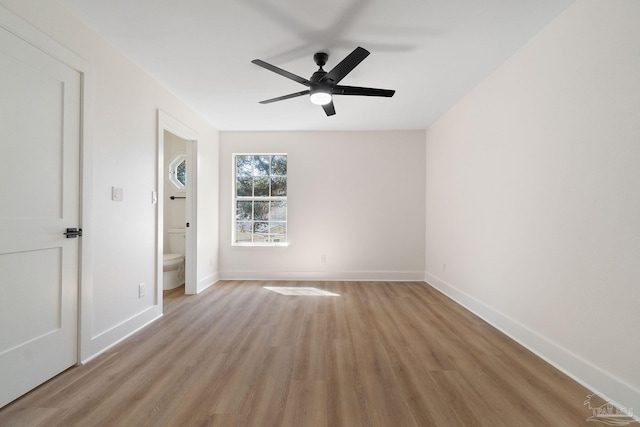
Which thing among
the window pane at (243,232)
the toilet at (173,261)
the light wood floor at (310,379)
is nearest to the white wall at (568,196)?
the light wood floor at (310,379)

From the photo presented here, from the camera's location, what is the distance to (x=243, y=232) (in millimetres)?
4551

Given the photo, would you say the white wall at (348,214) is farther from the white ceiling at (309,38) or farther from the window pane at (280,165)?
the white ceiling at (309,38)

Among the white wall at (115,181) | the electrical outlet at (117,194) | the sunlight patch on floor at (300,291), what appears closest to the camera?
the white wall at (115,181)

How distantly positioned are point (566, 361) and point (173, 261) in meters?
4.31

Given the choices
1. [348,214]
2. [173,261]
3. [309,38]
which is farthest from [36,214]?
[348,214]

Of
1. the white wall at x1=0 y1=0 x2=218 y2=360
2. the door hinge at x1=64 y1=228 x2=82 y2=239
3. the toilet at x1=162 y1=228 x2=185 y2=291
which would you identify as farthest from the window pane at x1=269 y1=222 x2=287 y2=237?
the door hinge at x1=64 y1=228 x2=82 y2=239

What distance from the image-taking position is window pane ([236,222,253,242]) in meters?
4.55

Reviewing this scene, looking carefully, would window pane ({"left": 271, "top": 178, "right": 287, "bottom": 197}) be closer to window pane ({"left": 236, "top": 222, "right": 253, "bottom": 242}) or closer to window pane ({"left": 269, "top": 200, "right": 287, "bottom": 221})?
window pane ({"left": 269, "top": 200, "right": 287, "bottom": 221})

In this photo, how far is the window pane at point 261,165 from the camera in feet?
15.0

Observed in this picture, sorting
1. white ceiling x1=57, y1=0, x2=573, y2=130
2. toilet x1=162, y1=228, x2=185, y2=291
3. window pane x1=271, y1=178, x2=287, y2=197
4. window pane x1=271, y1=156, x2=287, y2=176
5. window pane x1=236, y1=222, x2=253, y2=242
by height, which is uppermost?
white ceiling x1=57, y1=0, x2=573, y2=130

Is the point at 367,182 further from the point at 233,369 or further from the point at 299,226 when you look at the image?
the point at 233,369

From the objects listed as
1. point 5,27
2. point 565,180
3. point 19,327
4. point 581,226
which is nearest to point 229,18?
point 5,27

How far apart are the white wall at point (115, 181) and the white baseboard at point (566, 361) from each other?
11.0 feet

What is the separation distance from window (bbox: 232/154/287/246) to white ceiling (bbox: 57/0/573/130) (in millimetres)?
1494
